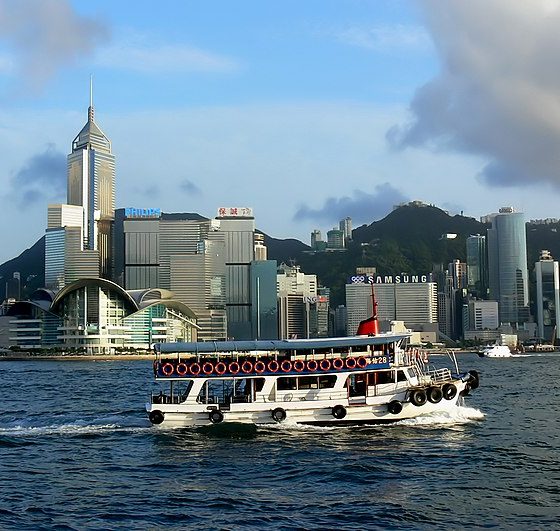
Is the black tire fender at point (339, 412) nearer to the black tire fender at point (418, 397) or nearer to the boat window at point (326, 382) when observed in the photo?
the boat window at point (326, 382)

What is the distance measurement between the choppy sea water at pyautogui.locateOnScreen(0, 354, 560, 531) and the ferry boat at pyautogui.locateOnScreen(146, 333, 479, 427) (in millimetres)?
768

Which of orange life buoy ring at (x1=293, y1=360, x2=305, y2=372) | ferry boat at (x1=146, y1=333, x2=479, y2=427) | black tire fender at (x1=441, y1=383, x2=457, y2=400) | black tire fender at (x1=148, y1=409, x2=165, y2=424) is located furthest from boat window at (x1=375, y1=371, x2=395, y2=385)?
black tire fender at (x1=148, y1=409, x2=165, y2=424)

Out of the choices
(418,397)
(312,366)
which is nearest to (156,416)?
(312,366)

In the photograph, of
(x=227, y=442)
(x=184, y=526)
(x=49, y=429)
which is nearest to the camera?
(x=184, y=526)

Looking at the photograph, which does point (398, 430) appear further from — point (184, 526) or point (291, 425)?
point (184, 526)

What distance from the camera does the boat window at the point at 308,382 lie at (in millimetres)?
36875

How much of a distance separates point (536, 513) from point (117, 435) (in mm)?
19683

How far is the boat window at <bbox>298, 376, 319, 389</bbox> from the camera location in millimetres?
36875

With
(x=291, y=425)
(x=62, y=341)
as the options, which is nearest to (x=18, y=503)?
(x=291, y=425)

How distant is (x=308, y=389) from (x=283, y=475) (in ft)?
30.4

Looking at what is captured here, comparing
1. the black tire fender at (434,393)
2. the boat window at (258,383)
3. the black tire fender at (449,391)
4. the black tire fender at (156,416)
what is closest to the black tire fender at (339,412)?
the boat window at (258,383)

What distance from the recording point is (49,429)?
128ft

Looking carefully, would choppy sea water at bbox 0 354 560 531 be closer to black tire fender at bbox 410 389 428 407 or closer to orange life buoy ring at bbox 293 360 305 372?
black tire fender at bbox 410 389 428 407

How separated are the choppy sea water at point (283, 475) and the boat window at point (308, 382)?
1.88 meters
